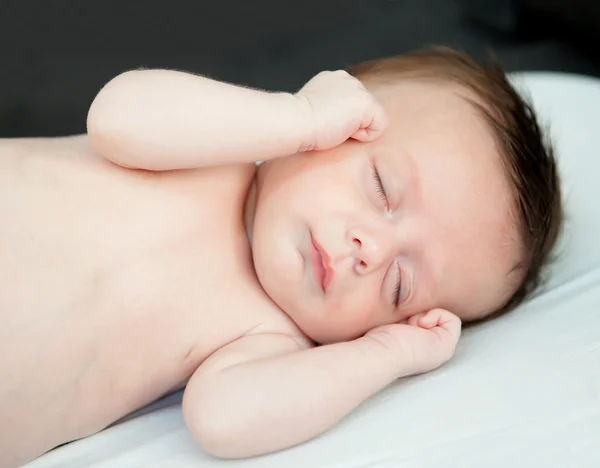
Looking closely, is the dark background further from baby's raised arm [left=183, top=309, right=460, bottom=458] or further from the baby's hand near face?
baby's raised arm [left=183, top=309, right=460, bottom=458]

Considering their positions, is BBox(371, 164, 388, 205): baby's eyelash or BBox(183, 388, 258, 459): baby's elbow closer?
BBox(183, 388, 258, 459): baby's elbow

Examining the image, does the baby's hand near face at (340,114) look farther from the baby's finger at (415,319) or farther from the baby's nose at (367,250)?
the baby's finger at (415,319)

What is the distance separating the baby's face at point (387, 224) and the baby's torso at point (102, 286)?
4.0 inches

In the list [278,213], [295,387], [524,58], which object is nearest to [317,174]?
[278,213]

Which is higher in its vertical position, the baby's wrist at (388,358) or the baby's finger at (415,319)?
the baby's wrist at (388,358)

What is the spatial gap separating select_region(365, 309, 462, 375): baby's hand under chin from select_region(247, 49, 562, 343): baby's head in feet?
0.10

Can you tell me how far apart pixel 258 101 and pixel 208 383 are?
42 cm

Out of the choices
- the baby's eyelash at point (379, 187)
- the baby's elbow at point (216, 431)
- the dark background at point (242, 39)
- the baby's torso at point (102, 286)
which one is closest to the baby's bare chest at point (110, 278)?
the baby's torso at point (102, 286)

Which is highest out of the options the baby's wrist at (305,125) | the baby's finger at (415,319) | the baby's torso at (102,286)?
the baby's wrist at (305,125)

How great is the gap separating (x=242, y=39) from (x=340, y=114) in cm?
85

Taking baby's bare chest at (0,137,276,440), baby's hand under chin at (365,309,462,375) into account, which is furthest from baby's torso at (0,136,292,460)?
baby's hand under chin at (365,309,462,375)

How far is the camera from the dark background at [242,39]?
5.30ft

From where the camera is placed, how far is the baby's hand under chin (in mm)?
1039

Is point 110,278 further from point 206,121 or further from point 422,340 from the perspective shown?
point 422,340
